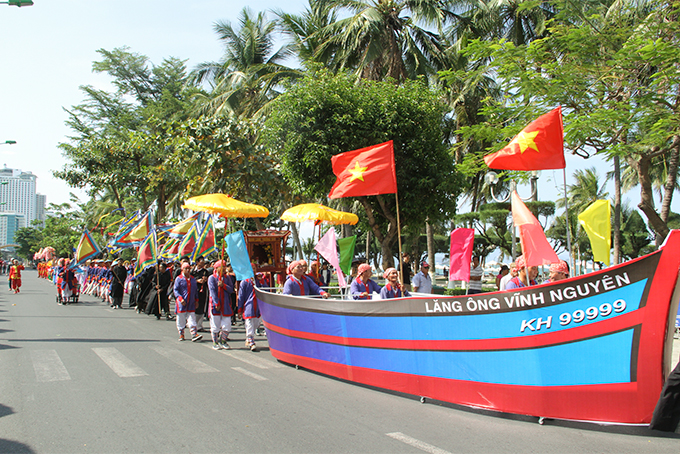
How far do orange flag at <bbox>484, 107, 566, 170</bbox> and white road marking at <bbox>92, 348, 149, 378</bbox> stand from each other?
5.90 metres

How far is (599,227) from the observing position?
21.6ft

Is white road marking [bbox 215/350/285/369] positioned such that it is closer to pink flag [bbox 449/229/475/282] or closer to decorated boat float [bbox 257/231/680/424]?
decorated boat float [bbox 257/231/680/424]

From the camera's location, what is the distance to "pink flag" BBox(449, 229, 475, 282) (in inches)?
312

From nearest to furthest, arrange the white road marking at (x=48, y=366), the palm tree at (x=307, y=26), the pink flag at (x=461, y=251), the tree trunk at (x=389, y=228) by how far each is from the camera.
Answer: the white road marking at (x=48, y=366) < the pink flag at (x=461, y=251) < the tree trunk at (x=389, y=228) < the palm tree at (x=307, y=26)

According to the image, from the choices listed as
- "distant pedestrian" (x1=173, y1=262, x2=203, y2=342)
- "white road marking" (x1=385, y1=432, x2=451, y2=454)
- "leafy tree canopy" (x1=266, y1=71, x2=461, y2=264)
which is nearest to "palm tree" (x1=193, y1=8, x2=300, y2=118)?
"leafy tree canopy" (x1=266, y1=71, x2=461, y2=264)

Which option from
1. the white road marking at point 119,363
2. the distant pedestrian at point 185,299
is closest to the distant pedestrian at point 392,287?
the white road marking at point 119,363

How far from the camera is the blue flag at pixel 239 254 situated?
9.38 m

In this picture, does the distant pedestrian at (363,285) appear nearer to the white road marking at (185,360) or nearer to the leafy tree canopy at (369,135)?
the white road marking at (185,360)

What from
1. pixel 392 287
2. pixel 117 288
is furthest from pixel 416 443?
pixel 117 288

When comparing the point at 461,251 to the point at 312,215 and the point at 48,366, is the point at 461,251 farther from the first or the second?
the point at 48,366

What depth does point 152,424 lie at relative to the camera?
16.9ft

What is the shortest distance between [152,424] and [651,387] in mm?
4703

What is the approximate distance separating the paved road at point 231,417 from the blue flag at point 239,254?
1.59 metres

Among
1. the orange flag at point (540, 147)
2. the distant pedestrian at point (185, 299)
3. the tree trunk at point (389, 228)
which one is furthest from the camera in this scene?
the tree trunk at point (389, 228)
